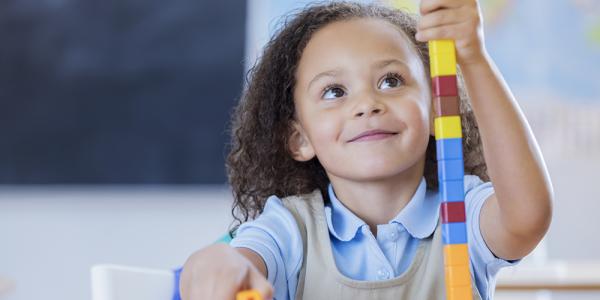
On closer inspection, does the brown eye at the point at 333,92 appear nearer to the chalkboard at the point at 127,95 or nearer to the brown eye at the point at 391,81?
the brown eye at the point at 391,81

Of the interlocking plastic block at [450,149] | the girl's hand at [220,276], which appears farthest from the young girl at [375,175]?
the girl's hand at [220,276]

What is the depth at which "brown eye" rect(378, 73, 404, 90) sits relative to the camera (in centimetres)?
116

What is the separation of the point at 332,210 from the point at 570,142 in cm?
188

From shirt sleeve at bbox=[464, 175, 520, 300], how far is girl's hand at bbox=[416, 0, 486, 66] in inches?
10.3

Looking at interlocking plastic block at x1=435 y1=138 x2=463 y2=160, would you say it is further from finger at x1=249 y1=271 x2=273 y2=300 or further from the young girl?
finger at x1=249 y1=271 x2=273 y2=300

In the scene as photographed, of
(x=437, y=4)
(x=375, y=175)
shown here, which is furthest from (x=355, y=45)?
(x=437, y=4)

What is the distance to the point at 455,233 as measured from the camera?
0.86 metres

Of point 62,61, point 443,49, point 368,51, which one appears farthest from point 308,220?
point 62,61

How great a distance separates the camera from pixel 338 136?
45.8 inches

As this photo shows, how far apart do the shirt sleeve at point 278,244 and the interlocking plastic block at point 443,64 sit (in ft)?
1.14

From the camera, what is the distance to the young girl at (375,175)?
0.98m

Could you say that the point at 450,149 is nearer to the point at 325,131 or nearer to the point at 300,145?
the point at 325,131

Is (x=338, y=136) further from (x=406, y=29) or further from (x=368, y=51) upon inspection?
(x=406, y=29)

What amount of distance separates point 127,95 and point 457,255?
229 cm
